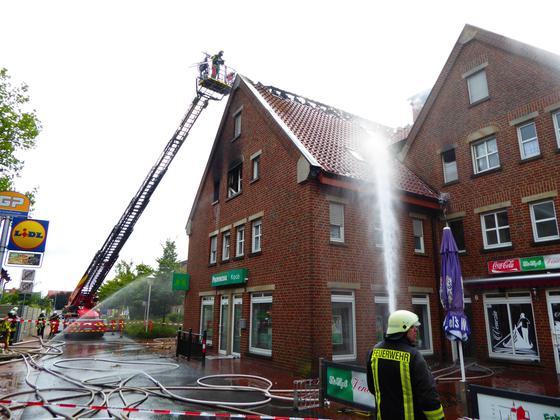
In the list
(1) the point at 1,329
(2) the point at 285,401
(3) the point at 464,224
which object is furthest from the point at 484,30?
(1) the point at 1,329

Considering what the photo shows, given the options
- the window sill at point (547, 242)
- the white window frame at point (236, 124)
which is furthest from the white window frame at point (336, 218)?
the white window frame at point (236, 124)

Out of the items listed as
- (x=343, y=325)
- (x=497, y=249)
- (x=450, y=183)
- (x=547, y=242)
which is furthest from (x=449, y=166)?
(x=343, y=325)

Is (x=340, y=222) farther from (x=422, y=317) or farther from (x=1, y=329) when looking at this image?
(x=1, y=329)

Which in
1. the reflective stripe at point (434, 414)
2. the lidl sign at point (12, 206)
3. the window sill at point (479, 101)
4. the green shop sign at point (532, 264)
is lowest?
the reflective stripe at point (434, 414)

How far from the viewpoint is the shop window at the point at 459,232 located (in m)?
16.1

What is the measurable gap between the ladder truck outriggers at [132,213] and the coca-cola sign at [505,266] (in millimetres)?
19564

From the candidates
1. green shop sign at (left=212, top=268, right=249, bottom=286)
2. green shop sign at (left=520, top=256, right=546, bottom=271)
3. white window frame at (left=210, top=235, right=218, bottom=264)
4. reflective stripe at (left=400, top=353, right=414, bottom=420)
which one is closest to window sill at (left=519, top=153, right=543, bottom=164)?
green shop sign at (left=520, top=256, right=546, bottom=271)

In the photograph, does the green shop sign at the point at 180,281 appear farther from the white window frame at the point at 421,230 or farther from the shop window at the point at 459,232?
the shop window at the point at 459,232

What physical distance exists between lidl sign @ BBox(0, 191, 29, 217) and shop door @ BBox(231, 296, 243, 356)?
9972 mm

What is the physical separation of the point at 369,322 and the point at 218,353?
7319 mm

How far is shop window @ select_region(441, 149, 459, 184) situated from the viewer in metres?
16.9

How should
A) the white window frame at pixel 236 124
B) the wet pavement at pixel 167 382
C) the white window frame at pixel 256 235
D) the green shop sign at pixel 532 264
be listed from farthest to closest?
1. the white window frame at pixel 236 124
2. the white window frame at pixel 256 235
3. the green shop sign at pixel 532 264
4. the wet pavement at pixel 167 382

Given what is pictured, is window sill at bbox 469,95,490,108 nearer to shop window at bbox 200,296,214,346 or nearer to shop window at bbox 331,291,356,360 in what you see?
shop window at bbox 331,291,356,360

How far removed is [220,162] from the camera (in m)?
20.5
